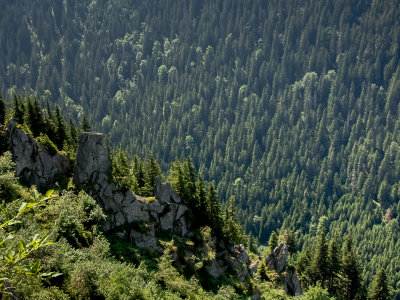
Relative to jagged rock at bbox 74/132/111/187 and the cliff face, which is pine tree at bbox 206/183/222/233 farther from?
jagged rock at bbox 74/132/111/187

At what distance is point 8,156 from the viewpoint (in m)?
46.2

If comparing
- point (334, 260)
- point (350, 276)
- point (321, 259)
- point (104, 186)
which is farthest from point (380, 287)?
point (104, 186)

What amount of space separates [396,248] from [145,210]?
183m

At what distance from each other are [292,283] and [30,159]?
61.2 metres

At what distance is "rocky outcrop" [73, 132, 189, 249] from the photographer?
2009 inches

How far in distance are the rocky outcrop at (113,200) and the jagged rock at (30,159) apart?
16.3 ft

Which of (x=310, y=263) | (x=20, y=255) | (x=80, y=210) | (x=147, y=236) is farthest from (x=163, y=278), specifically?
(x=310, y=263)

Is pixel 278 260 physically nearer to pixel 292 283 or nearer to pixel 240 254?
pixel 292 283

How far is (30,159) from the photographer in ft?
176

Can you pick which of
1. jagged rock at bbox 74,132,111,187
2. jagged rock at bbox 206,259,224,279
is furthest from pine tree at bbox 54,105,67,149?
jagged rock at bbox 206,259,224,279

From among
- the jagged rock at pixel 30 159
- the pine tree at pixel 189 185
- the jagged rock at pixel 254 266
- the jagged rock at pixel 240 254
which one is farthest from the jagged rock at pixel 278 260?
the jagged rock at pixel 30 159

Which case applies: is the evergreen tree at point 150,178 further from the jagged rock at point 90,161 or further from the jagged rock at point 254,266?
the jagged rock at point 254,266

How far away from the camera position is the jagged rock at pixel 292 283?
254 feet

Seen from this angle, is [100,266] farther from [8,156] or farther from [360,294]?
[360,294]
